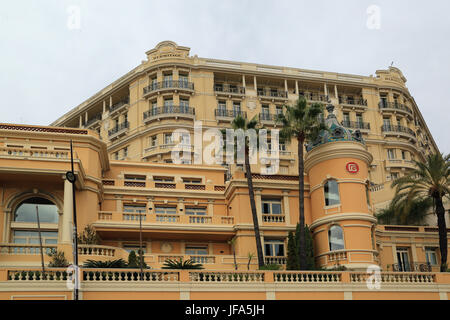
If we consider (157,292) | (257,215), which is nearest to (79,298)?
(157,292)

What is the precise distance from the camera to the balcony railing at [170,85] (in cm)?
6191

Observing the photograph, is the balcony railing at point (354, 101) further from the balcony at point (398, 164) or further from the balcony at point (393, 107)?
the balcony at point (398, 164)

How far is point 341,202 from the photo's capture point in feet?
116

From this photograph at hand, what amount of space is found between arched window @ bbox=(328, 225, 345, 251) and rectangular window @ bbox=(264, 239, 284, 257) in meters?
3.90

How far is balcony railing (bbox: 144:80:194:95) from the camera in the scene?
61.9m

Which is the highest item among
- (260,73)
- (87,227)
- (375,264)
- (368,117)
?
(260,73)

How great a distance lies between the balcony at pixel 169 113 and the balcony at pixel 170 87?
2.09 m

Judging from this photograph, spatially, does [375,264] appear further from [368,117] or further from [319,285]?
[368,117]

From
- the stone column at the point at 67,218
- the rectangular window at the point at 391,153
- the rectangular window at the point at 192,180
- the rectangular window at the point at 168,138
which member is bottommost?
the stone column at the point at 67,218

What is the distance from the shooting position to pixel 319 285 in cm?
2733

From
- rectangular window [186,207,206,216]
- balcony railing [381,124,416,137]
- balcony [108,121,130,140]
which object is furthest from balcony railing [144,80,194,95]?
balcony railing [381,124,416,137]

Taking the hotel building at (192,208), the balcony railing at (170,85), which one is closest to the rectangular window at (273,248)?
the hotel building at (192,208)
